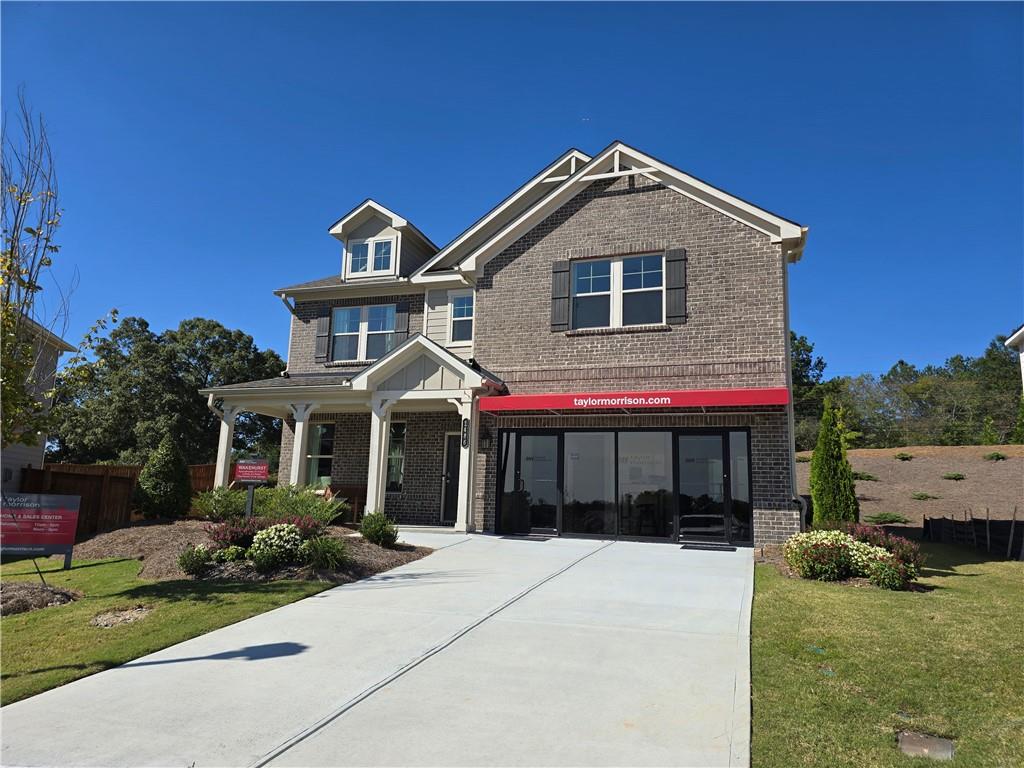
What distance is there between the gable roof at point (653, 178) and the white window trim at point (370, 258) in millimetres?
4037

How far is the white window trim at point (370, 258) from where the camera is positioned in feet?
65.5

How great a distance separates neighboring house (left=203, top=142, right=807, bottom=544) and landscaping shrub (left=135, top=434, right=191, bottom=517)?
1.74 m

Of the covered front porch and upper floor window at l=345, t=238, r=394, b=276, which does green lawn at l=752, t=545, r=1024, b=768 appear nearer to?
the covered front porch

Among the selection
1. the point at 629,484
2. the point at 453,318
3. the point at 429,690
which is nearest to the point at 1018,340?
the point at 629,484

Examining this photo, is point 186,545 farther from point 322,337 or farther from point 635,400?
point 322,337

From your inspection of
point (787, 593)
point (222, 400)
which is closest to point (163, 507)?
point (222, 400)

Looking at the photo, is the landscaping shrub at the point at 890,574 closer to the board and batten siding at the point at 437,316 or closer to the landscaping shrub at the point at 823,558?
the landscaping shrub at the point at 823,558

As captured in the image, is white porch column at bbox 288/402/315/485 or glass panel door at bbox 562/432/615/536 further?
white porch column at bbox 288/402/315/485

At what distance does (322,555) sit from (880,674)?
757 centimetres

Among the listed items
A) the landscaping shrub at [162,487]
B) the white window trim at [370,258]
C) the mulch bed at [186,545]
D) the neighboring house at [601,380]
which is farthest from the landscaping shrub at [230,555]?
the white window trim at [370,258]

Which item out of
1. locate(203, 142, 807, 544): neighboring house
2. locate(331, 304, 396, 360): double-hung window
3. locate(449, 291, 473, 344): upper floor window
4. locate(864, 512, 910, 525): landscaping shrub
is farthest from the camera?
locate(864, 512, 910, 525): landscaping shrub

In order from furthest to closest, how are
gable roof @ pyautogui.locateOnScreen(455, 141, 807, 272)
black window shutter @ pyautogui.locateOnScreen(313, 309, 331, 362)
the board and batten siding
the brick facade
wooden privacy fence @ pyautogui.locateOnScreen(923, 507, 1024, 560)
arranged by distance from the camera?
black window shutter @ pyautogui.locateOnScreen(313, 309, 331, 362) → the board and batten siding → wooden privacy fence @ pyautogui.locateOnScreen(923, 507, 1024, 560) → gable roof @ pyautogui.locateOnScreen(455, 141, 807, 272) → the brick facade

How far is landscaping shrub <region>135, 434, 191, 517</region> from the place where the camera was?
628 inches

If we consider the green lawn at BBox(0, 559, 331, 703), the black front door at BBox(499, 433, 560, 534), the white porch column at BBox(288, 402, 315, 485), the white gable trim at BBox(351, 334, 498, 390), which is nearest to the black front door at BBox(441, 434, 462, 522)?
the black front door at BBox(499, 433, 560, 534)
